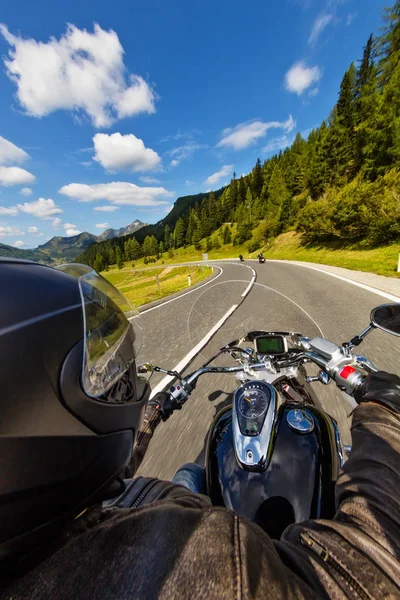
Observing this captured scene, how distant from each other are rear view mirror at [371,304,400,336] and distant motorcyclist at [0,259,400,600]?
72cm

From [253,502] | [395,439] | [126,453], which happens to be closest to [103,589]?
[126,453]

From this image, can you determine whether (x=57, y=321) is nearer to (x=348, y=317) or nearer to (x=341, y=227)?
(x=348, y=317)

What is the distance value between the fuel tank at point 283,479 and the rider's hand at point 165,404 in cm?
52

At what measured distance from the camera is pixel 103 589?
1.55 ft

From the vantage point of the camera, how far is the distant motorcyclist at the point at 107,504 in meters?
0.50

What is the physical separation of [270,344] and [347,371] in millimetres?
635

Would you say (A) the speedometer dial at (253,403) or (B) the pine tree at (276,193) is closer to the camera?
(A) the speedometer dial at (253,403)

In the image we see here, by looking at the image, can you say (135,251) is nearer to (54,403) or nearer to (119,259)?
(119,259)

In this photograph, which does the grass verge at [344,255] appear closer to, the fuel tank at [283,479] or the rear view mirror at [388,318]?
the rear view mirror at [388,318]

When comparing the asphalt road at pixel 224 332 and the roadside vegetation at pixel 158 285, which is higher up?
the asphalt road at pixel 224 332

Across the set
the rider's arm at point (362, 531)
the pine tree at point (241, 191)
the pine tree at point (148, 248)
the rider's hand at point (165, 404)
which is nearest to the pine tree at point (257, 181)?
the pine tree at point (241, 191)

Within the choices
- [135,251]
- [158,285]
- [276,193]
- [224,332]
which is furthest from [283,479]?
[135,251]

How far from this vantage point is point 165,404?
5.86 feet

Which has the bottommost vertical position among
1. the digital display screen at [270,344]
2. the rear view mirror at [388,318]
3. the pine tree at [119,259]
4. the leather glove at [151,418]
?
the pine tree at [119,259]
